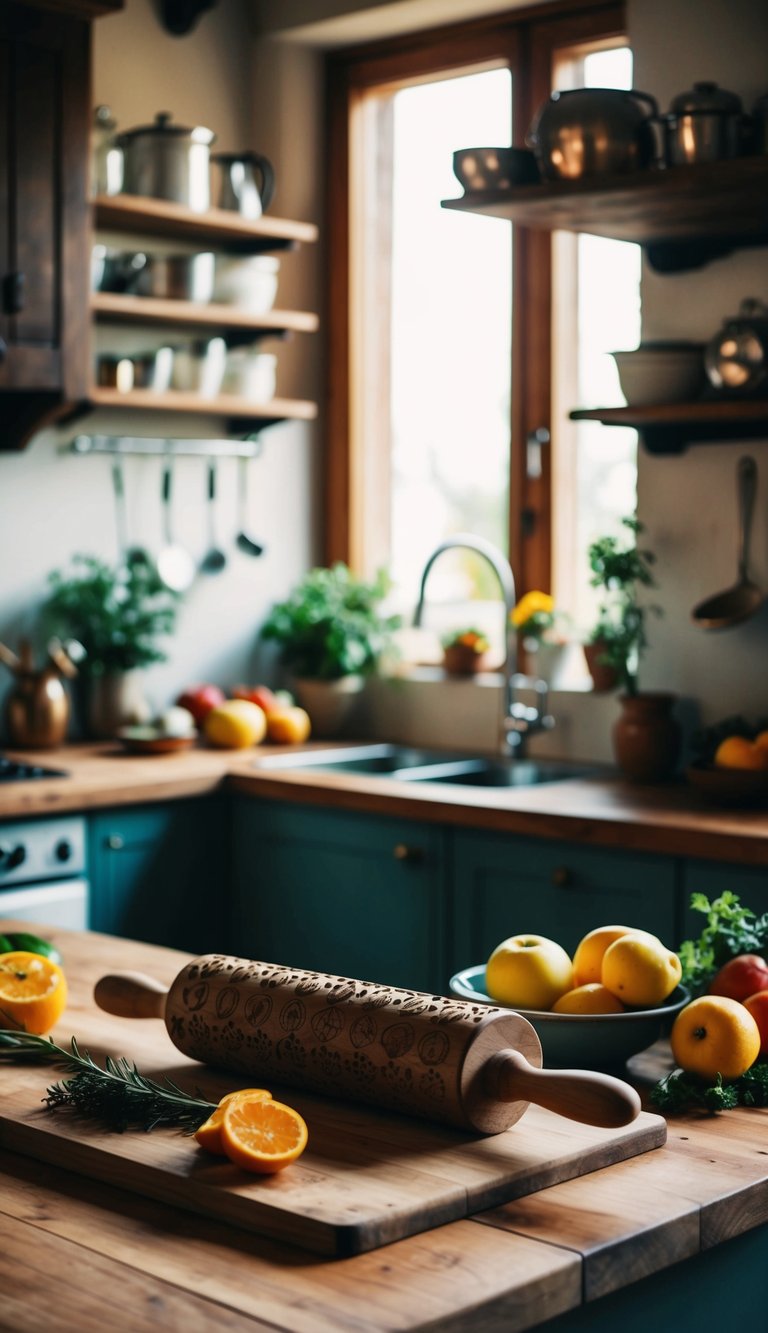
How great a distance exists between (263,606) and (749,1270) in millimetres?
3219

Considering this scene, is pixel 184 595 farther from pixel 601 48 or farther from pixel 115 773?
pixel 601 48

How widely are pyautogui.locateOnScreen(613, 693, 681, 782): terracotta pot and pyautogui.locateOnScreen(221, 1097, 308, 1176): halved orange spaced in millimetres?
2144

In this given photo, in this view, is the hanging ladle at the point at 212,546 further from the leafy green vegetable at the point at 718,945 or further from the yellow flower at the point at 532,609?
the leafy green vegetable at the point at 718,945

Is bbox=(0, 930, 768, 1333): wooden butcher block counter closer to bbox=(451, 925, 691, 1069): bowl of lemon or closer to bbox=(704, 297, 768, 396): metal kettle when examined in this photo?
bbox=(451, 925, 691, 1069): bowl of lemon

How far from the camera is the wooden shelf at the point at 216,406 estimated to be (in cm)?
378

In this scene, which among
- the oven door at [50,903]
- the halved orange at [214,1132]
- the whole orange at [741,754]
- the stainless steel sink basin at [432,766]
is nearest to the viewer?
the halved orange at [214,1132]

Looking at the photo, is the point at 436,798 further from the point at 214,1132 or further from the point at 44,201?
the point at 214,1132

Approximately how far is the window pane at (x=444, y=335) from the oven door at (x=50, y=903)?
1307 millimetres

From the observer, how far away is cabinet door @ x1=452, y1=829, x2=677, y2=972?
9.43ft

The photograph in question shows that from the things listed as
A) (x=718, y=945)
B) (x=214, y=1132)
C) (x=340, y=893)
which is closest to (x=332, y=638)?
(x=340, y=893)

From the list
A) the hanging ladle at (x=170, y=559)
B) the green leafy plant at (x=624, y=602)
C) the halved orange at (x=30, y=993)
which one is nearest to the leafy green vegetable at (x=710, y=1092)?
the halved orange at (x=30, y=993)

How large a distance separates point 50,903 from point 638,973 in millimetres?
1954

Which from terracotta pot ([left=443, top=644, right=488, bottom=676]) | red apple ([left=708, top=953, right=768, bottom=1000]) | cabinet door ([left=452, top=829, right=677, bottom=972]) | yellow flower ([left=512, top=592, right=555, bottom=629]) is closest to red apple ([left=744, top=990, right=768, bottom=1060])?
red apple ([left=708, top=953, right=768, bottom=1000])

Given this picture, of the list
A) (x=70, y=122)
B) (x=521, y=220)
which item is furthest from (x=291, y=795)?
(x=70, y=122)
